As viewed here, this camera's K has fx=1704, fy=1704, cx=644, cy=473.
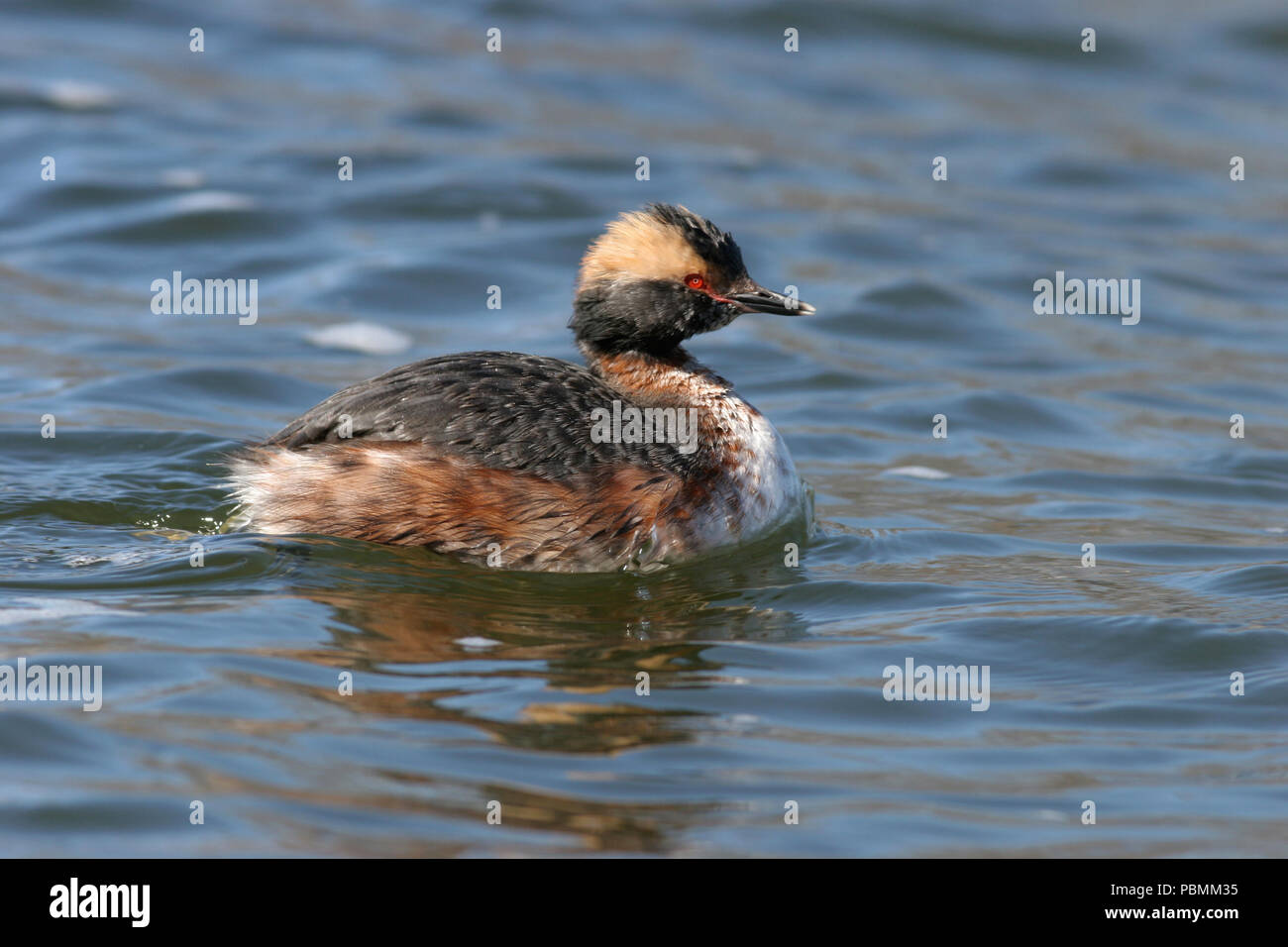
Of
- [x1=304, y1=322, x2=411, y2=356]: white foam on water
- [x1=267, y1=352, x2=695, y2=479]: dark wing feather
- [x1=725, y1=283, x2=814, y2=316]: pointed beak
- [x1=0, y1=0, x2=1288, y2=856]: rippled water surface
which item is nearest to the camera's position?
[x1=0, y1=0, x2=1288, y2=856]: rippled water surface

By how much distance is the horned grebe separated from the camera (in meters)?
6.77

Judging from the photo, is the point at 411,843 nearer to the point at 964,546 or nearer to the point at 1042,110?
the point at 964,546

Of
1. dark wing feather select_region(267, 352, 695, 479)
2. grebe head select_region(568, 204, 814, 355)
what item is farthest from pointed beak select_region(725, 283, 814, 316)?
dark wing feather select_region(267, 352, 695, 479)

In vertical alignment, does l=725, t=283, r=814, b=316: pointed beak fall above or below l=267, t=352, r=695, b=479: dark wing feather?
above

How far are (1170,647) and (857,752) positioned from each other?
1.69 metres

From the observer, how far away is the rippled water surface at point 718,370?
5.21 meters

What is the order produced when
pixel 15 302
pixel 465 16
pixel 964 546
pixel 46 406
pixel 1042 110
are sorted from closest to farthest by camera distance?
pixel 964 546
pixel 46 406
pixel 15 302
pixel 1042 110
pixel 465 16

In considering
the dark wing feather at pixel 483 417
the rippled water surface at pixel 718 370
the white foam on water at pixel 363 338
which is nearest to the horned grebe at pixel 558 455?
the dark wing feather at pixel 483 417

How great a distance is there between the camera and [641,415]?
7.25m

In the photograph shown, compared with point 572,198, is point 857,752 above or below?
below

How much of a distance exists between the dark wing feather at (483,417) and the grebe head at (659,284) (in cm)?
48

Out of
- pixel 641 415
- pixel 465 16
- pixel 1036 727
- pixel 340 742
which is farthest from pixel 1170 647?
pixel 465 16

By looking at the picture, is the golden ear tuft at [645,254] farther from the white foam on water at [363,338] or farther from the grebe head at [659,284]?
the white foam on water at [363,338]

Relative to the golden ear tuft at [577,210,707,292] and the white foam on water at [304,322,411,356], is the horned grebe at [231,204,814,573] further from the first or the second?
the white foam on water at [304,322,411,356]
